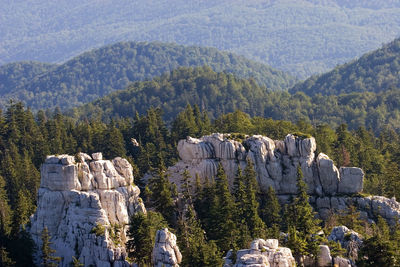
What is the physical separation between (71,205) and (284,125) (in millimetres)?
44029

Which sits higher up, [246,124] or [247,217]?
[246,124]

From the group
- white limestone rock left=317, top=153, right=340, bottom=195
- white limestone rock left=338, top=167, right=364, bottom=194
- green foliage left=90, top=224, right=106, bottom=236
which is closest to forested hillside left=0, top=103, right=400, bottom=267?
green foliage left=90, top=224, right=106, bottom=236

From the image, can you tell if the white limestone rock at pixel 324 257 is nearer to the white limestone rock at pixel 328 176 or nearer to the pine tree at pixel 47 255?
the white limestone rock at pixel 328 176

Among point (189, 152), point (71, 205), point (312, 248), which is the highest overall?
point (189, 152)

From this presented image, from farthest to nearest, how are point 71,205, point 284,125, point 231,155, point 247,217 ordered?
point 284,125 < point 231,155 < point 247,217 < point 71,205

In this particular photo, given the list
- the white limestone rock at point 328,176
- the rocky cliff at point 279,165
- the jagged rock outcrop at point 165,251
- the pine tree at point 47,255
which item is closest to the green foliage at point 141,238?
the jagged rock outcrop at point 165,251

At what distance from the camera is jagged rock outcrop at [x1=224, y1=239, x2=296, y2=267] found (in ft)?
180

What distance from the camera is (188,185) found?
79.4 meters

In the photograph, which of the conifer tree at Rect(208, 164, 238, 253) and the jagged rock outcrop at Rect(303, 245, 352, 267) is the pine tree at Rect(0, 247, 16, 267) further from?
the jagged rock outcrop at Rect(303, 245, 352, 267)

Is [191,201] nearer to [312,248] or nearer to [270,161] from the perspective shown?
[270,161]

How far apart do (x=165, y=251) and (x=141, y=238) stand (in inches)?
173

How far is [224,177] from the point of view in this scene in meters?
78.4

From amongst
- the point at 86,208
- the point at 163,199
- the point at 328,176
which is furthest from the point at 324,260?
the point at 86,208

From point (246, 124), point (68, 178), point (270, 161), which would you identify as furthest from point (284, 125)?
point (68, 178)
